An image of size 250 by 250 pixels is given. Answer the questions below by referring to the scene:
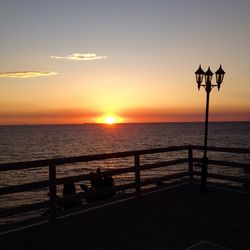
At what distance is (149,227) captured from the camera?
702cm

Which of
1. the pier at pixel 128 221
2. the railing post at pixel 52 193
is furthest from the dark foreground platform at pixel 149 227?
the railing post at pixel 52 193

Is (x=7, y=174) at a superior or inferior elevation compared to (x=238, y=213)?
inferior

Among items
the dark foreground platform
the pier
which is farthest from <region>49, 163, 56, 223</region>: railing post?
the dark foreground platform

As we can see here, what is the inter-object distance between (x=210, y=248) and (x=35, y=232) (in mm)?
4018

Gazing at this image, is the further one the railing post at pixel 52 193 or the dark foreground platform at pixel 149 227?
the railing post at pixel 52 193

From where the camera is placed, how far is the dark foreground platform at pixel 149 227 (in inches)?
243

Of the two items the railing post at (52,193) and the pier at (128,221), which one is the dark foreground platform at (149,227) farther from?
the railing post at (52,193)

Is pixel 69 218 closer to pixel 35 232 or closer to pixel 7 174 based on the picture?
pixel 35 232

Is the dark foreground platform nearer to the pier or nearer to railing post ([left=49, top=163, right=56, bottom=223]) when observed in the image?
the pier

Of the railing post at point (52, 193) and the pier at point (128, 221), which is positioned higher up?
the railing post at point (52, 193)

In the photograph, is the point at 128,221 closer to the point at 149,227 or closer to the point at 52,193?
the point at 149,227

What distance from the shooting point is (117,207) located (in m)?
8.50

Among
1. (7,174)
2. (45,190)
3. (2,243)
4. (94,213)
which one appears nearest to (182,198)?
(94,213)

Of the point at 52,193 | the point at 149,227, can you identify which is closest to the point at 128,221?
the point at 149,227
